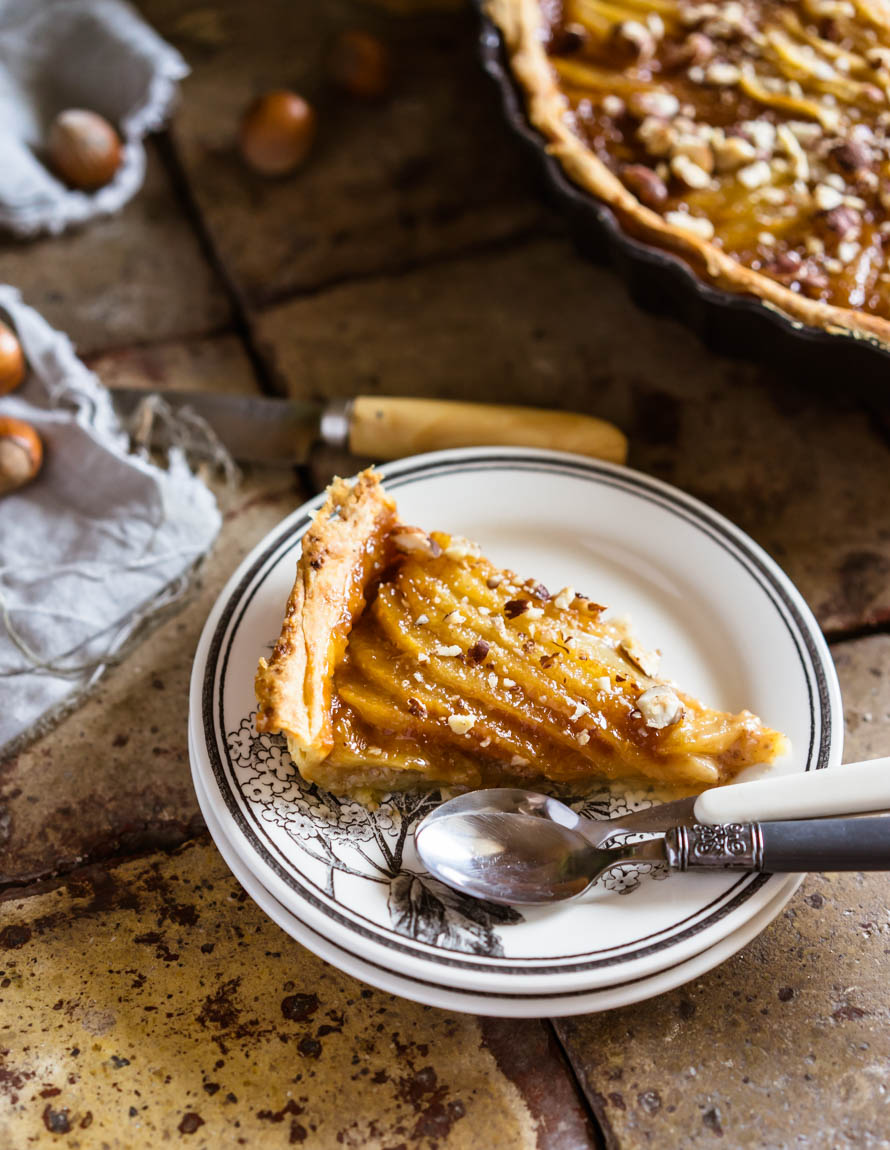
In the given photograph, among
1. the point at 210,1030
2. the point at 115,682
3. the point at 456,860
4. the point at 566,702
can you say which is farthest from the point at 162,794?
the point at 566,702

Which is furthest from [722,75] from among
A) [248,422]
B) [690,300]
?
[248,422]

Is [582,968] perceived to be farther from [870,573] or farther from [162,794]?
[870,573]

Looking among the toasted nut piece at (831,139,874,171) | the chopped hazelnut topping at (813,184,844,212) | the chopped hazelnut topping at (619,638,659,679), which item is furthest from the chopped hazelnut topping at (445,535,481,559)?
the toasted nut piece at (831,139,874,171)

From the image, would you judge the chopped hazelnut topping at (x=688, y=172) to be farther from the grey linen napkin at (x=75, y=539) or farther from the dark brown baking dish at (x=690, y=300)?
the grey linen napkin at (x=75, y=539)

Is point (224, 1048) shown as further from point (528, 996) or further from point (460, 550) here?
point (460, 550)

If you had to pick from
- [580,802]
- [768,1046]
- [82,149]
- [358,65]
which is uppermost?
[82,149]
